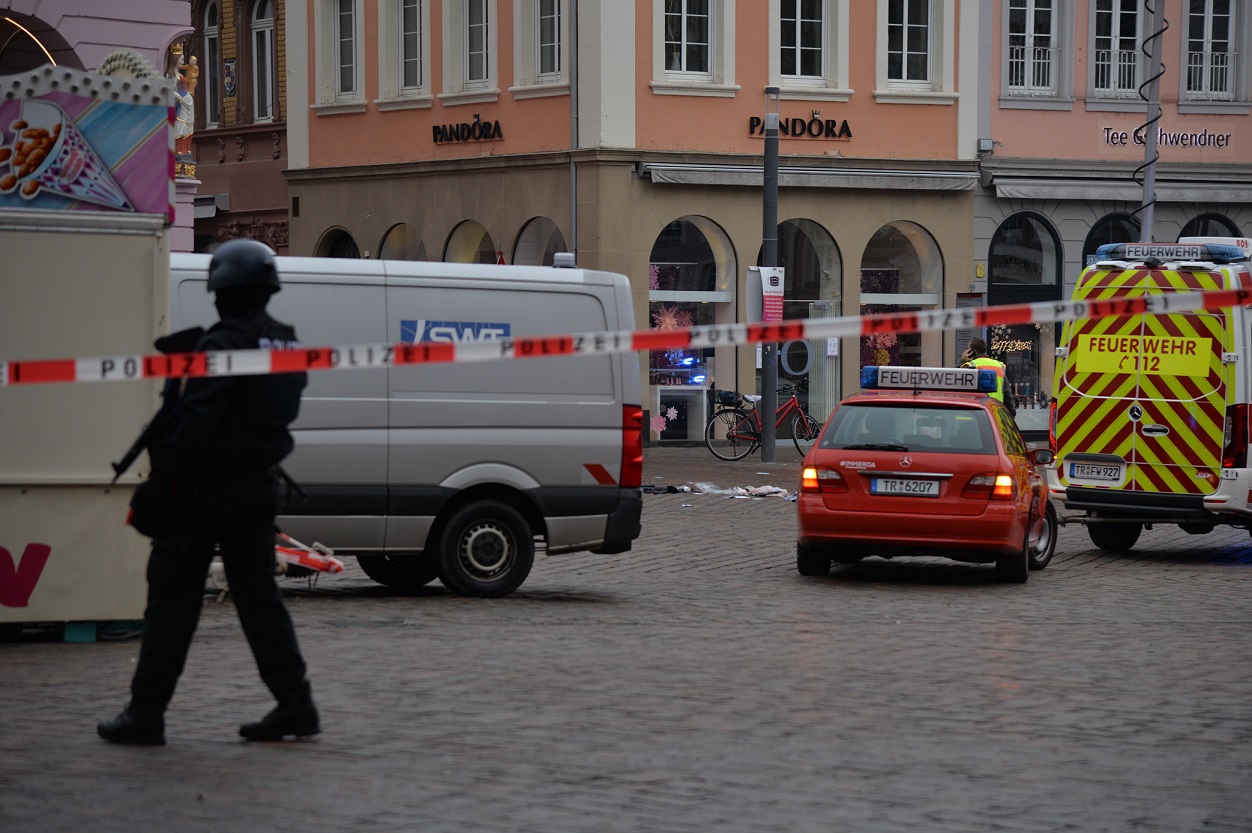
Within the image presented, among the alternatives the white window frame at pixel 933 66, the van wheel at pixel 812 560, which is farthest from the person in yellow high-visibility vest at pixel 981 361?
the white window frame at pixel 933 66

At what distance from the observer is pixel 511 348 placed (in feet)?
24.5

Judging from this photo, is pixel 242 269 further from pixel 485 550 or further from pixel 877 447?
pixel 877 447

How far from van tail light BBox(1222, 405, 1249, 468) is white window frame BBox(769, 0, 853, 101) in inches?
705

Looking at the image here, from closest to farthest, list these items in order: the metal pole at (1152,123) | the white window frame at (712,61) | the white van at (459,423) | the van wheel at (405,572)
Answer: the white van at (459,423)
the van wheel at (405,572)
the metal pole at (1152,123)
the white window frame at (712,61)

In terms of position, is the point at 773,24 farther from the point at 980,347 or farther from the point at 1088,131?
the point at 980,347

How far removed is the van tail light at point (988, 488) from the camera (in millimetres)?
13828

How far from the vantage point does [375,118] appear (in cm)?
3594

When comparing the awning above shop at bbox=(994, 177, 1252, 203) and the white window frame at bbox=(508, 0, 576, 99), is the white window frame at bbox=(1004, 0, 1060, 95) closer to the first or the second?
the awning above shop at bbox=(994, 177, 1252, 203)

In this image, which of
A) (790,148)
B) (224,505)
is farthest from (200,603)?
(790,148)

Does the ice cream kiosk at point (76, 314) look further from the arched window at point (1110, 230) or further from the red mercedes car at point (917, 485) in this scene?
the arched window at point (1110, 230)

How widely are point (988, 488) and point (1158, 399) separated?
11.4ft

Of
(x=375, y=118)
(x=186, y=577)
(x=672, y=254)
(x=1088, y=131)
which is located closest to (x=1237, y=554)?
(x=186, y=577)

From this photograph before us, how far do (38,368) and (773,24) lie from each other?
89.1 feet

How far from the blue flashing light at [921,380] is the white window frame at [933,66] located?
1941cm
